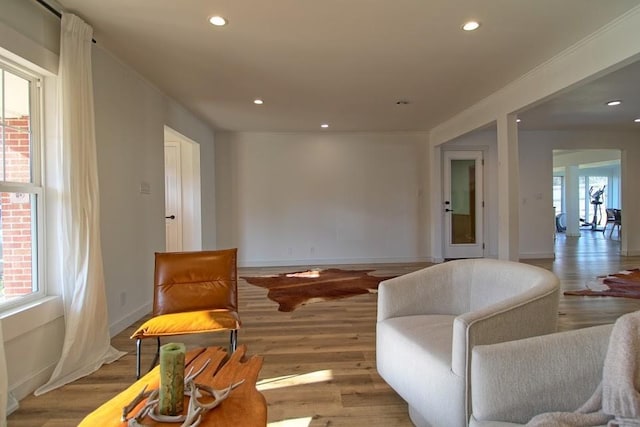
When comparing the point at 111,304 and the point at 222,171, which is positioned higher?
the point at 222,171

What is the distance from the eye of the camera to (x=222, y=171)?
6391 millimetres

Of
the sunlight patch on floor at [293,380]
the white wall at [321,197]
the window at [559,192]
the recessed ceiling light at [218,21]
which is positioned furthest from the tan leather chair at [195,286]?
the window at [559,192]

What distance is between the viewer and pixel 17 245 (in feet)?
7.39

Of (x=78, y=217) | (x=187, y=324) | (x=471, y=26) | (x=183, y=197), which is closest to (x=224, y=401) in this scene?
(x=187, y=324)

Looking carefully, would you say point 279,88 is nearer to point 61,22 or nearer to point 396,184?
point 61,22

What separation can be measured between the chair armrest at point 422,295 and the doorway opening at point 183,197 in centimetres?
421

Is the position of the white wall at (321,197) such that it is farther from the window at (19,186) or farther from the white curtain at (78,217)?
the window at (19,186)

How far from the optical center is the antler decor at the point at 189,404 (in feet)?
3.42

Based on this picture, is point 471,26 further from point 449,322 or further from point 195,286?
point 195,286

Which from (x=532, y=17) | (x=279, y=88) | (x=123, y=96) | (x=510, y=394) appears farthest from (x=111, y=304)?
(x=532, y=17)

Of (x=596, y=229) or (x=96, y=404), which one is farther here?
(x=596, y=229)

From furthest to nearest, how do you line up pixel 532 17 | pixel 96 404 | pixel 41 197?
pixel 532 17
pixel 41 197
pixel 96 404

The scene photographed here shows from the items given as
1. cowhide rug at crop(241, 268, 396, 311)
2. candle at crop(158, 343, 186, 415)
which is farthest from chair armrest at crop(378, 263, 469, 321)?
cowhide rug at crop(241, 268, 396, 311)

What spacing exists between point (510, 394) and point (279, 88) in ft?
12.3
